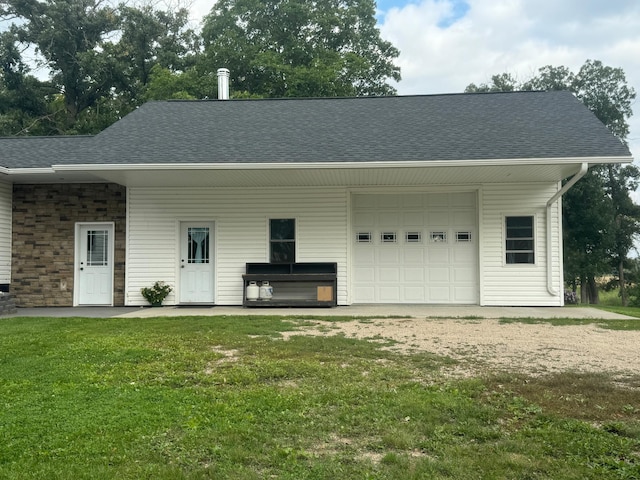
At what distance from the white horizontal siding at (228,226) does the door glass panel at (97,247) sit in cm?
68

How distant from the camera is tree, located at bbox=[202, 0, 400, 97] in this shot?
24.6m

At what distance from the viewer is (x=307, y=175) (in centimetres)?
1041

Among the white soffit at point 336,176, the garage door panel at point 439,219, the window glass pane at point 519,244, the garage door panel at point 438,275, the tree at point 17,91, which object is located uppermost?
the tree at point 17,91

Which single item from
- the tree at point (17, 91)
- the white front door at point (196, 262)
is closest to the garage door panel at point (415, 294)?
the white front door at point (196, 262)

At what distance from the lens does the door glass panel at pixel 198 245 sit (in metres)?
11.7

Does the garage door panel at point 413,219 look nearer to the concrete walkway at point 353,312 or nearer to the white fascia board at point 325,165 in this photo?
the concrete walkway at point 353,312

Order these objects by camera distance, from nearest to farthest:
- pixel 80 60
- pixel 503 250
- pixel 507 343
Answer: pixel 507 343 < pixel 503 250 < pixel 80 60

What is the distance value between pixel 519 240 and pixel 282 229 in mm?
5412

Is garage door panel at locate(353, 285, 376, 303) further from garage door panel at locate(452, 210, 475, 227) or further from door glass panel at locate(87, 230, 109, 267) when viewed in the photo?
door glass panel at locate(87, 230, 109, 267)

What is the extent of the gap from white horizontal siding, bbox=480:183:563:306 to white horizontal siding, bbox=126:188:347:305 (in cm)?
324

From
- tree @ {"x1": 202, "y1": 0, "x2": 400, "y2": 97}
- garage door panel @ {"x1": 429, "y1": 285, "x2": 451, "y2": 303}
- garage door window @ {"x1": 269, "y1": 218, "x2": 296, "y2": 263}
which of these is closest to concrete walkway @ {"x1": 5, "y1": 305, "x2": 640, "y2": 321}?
garage door panel @ {"x1": 429, "y1": 285, "x2": 451, "y2": 303}

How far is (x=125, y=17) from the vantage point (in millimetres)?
27359

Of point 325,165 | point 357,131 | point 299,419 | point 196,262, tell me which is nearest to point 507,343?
point 299,419

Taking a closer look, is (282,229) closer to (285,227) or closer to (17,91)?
(285,227)
